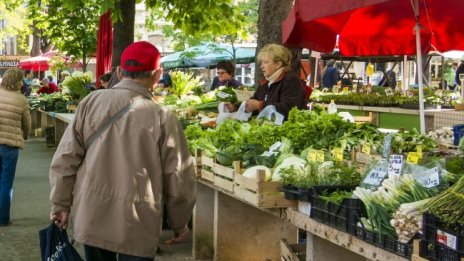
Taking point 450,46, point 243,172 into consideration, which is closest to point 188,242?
point 243,172

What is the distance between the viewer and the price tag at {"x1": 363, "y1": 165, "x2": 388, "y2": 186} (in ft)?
15.0

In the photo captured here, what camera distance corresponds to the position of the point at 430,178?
4.23 metres

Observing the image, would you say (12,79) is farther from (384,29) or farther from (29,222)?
(384,29)

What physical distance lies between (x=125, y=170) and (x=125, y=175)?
27mm

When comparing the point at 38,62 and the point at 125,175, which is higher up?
the point at 38,62

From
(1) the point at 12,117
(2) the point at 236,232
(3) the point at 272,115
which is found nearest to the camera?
(2) the point at 236,232

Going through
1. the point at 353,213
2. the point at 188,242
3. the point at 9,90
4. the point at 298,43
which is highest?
the point at 298,43

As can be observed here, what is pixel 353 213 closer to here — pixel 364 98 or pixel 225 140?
pixel 225 140

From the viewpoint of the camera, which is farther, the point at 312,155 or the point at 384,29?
the point at 384,29

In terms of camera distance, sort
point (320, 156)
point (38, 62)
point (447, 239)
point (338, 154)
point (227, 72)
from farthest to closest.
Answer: point (38, 62)
point (227, 72)
point (338, 154)
point (320, 156)
point (447, 239)

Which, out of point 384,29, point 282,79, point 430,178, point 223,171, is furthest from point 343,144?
point 384,29

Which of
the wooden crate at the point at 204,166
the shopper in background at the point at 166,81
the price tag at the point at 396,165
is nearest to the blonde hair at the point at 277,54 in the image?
the wooden crate at the point at 204,166

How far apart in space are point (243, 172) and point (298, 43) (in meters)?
2.87

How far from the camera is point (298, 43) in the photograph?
28.0ft
